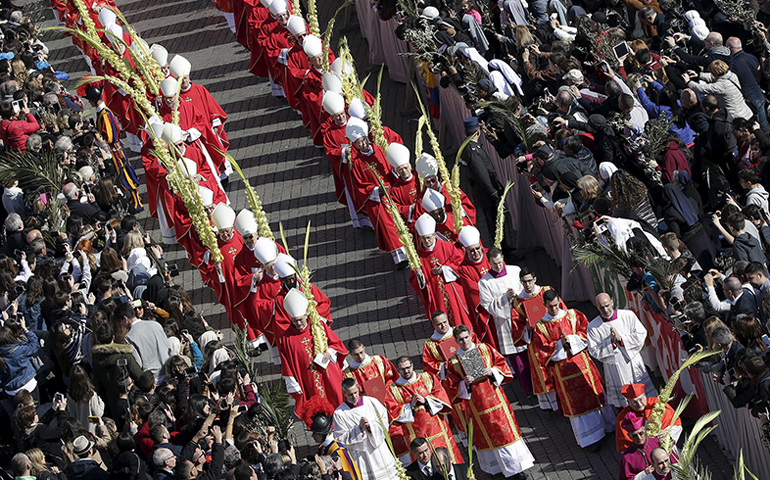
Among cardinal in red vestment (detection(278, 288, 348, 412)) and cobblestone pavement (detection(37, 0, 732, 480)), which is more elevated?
cobblestone pavement (detection(37, 0, 732, 480))

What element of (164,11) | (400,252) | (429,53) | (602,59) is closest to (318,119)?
(429,53)

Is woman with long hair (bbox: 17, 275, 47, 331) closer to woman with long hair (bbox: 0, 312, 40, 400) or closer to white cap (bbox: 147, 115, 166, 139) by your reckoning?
woman with long hair (bbox: 0, 312, 40, 400)

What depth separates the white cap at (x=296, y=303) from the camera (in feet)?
36.8

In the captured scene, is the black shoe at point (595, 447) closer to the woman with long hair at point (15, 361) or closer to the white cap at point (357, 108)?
the white cap at point (357, 108)

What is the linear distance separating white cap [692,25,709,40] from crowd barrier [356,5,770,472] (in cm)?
277

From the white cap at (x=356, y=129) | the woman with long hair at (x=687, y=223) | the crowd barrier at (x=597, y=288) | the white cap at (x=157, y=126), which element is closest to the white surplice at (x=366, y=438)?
the crowd barrier at (x=597, y=288)

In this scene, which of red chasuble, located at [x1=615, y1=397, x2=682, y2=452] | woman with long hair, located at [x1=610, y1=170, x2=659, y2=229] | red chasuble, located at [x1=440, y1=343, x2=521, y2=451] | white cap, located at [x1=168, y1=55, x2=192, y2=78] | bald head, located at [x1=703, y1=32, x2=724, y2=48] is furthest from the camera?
white cap, located at [x1=168, y1=55, x2=192, y2=78]

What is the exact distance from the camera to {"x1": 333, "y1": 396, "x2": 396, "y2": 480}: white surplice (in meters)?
10.1

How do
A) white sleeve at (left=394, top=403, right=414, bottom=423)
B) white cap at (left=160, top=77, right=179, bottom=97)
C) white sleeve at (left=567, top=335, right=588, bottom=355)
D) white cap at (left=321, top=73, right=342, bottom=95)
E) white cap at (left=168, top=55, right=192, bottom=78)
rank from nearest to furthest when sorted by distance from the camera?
white sleeve at (left=394, top=403, right=414, bottom=423)
white sleeve at (left=567, top=335, right=588, bottom=355)
white cap at (left=321, top=73, right=342, bottom=95)
white cap at (left=160, top=77, right=179, bottom=97)
white cap at (left=168, top=55, right=192, bottom=78)

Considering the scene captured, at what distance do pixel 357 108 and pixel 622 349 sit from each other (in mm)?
5023

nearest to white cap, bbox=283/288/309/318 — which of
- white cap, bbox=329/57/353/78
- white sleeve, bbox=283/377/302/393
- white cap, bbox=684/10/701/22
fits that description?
white sleeve, bbox=283/377/302/393

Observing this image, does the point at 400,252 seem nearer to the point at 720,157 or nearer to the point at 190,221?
the point at 190,221

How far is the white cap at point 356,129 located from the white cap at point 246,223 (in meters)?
2.06

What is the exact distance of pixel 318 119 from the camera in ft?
52.7
